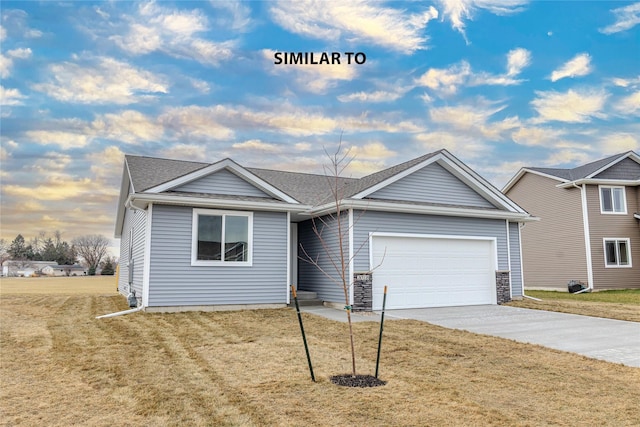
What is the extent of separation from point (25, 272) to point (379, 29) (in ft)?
209

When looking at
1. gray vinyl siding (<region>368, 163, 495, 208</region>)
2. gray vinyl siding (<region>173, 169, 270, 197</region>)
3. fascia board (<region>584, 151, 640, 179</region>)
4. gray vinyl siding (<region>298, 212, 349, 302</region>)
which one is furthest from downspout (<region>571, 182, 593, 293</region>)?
gray vinyl siding (<region>173, 169, 270, 197</region>)

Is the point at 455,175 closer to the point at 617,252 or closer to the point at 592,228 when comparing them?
the point at 592,228

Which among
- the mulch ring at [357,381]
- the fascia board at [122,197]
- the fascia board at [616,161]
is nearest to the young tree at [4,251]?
the fascia board at [122,197]

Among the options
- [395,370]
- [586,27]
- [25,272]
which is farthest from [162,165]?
[25,272]

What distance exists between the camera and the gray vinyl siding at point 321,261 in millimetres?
12101

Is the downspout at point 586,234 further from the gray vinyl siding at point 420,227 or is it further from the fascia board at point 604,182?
Result: the gray vinyl siding at point 420,227

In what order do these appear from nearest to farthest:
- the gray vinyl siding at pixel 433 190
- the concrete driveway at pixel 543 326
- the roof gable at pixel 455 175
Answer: the concrete driveway at pixel 543 326, the roof gable at pixel 455 175, the gray vinyl siding at pixel 433 190

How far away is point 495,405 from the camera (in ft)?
14.1

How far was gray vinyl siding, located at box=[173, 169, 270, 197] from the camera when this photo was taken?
11.7 metres

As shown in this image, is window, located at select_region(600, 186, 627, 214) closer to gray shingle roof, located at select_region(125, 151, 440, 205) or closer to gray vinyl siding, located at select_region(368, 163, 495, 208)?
gray vinyl siding, located at select_region(368, 163, 495, 208)

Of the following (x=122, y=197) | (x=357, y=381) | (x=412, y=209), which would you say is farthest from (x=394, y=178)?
(x=122, y=197)

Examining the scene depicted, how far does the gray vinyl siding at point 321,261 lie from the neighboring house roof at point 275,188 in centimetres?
79

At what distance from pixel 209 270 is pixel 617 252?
19.5 meters

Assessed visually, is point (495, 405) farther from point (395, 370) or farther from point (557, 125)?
point (557, 125)
